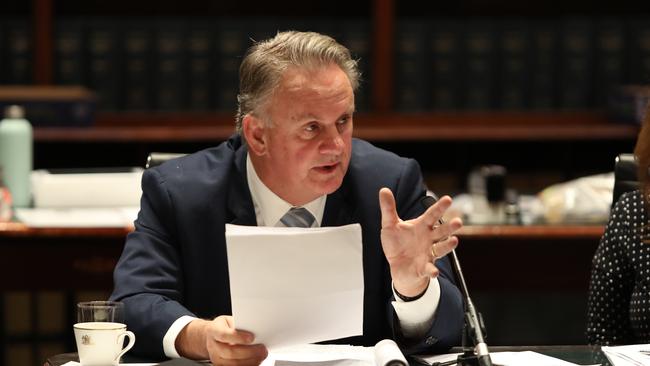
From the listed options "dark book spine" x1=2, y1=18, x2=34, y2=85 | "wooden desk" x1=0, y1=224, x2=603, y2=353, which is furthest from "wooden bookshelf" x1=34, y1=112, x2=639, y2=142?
"wooden desk" x1=0, y1=224, x2=603, y2=353

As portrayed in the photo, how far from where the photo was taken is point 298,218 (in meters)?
2.57

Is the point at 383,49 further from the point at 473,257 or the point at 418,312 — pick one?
the point at 418,312

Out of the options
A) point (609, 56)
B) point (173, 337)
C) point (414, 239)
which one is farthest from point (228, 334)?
point (609, 56)

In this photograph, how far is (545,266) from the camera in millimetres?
3881

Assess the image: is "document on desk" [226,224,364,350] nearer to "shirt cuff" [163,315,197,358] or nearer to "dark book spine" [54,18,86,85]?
"shirt cuff" [163,315,197,358]

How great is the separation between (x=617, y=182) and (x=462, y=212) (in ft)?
3.97

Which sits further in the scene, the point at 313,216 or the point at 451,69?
the point at 451,69

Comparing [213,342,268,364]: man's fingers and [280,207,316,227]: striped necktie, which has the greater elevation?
[280,207,316,227]: striped necktie

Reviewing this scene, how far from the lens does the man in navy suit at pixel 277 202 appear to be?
7.71ft

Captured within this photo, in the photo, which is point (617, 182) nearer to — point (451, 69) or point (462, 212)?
point (462, 212)

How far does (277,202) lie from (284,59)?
30 centimetres

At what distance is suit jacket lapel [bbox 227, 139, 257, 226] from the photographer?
2547 mm

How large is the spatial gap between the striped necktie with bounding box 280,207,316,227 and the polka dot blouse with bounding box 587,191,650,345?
66 centimetres

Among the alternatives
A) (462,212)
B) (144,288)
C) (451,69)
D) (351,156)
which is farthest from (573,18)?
(144,288)
